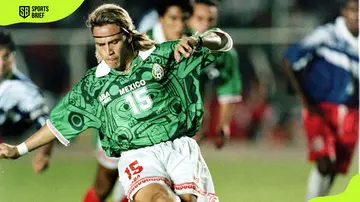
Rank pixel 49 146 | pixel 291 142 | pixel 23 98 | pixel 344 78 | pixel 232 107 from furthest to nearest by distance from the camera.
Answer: pixel 291 142, pixel 344 78, pixel 232 107, pixel 23 98, pixel 49 146

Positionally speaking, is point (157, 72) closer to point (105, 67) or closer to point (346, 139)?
point (105, 67)

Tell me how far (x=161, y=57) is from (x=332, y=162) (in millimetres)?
2477

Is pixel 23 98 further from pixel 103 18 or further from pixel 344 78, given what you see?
pixel 344 78

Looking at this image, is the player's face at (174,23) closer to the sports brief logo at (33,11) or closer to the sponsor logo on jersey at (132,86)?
the sports brief logo at (33,11)

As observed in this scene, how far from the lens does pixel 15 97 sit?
5.91 meters

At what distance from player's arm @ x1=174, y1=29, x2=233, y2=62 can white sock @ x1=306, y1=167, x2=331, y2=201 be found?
221 centimetres

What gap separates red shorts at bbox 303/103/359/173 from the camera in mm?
6609

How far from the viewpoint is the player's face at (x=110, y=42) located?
462cm

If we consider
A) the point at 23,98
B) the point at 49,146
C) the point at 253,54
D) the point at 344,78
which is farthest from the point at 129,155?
Result: the point at 253,54

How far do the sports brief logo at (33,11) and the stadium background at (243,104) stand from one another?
2.50 feet

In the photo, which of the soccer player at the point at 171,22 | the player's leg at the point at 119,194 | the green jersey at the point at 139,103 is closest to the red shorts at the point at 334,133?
the soccer player at the point at 171,22

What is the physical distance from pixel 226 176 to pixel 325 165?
5.37ft

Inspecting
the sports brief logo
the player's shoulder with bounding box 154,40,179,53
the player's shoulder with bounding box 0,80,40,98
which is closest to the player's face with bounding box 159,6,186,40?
the sports brief logo

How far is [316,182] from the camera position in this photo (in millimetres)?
6641
